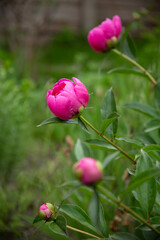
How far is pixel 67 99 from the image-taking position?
41 cm

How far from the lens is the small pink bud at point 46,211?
1.29ft

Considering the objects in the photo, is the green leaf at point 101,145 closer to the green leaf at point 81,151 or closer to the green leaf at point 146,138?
the green leaf at point 81,151

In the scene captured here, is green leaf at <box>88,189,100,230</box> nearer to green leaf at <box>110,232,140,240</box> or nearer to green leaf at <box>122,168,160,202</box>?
green leaf at <box>122,168,160,202</box>

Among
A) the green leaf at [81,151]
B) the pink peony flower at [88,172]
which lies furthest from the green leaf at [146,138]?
the pink peony flower at [88,172]

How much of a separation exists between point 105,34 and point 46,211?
1.30 feet

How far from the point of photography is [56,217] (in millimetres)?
417

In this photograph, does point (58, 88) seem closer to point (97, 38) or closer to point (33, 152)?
point (97, 38)

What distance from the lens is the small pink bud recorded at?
0.39 m

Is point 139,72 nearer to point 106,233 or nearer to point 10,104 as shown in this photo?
point 106,233

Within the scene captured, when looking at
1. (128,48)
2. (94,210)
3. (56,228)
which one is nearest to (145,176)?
(94,210)

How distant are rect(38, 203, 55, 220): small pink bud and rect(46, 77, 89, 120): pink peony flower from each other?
14 centimetres

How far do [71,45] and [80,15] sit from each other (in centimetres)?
65

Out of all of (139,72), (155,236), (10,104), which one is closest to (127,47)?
(139,72)

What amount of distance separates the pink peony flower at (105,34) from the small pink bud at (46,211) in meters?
0.36
